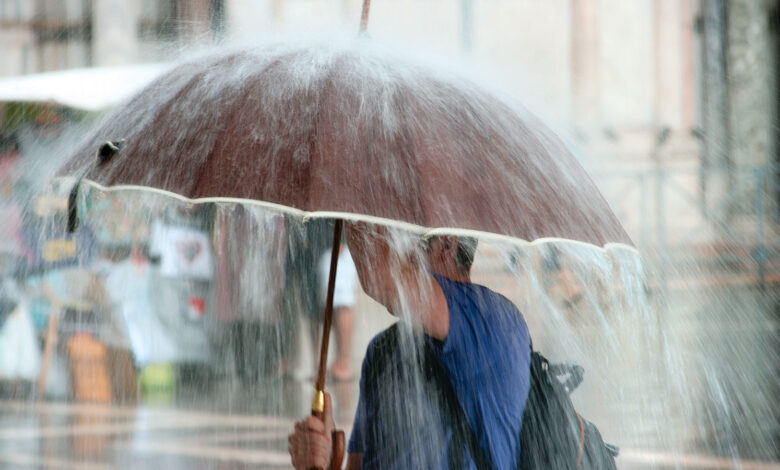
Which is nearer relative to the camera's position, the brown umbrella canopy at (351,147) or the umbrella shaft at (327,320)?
the brown umbrella canopy at (351,147)

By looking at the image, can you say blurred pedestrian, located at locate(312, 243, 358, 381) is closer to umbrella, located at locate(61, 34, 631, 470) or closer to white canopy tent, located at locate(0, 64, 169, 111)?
white canopy tent, located at locate(0, 64, 169, 111)

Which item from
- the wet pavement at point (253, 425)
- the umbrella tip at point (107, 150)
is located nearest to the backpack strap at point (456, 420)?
the umbrella tip at point (107, 150)

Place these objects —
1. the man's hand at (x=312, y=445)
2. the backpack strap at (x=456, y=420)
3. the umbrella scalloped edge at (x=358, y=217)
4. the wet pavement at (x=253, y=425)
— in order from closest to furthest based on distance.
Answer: the umbrella scalloped edge at (x=358, y=217)
the backpack strap at (x=456, y=420)
the man's hand at (x=312, y=445)
the wet pavement at (x=253, y=425)

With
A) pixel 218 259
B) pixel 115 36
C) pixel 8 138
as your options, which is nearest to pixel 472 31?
pixel 115 36

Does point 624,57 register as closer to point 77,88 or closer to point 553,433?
point 77,88

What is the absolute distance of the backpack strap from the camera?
202cm

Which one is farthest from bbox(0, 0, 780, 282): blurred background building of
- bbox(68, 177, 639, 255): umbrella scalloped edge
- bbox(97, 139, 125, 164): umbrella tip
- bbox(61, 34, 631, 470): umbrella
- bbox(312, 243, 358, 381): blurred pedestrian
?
bbox(68, 177, 639, 255): umbrella scalloped edge

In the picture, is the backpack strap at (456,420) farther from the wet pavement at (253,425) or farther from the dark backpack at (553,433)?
the wet pavement at (253,425)

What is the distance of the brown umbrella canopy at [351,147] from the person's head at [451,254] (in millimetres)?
241

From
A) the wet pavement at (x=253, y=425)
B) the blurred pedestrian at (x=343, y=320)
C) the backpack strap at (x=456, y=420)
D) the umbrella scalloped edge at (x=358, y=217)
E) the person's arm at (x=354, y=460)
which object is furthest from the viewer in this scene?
the blurred pedestrian at (x=343, y=320)

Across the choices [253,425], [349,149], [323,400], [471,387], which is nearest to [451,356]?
[471,387]

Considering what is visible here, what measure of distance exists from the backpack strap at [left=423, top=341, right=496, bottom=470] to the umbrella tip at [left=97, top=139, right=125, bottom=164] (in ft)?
2.46

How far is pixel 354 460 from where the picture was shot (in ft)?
7.43

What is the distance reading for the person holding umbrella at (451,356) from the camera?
200cm
